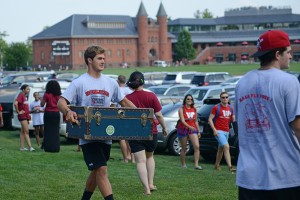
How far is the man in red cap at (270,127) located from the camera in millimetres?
5250

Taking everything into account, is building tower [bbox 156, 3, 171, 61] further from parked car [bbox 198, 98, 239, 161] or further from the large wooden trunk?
the large wooden trunk

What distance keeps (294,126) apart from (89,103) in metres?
3.36

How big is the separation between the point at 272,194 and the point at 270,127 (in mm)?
477

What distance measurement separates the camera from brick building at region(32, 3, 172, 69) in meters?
154

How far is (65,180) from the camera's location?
471 inches

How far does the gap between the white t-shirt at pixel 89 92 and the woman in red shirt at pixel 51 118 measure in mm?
9526

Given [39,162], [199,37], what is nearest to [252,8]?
[199,37]

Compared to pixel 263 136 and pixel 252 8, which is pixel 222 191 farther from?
pixel 252 8

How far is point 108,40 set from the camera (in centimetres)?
16088

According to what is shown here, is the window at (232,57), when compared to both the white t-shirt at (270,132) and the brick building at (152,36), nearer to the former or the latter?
the brick building at (152,36)

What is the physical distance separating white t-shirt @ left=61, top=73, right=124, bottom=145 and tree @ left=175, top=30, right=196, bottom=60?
15554cm

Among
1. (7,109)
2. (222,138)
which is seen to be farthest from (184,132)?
(7,109)

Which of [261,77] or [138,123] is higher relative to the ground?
[261,77]

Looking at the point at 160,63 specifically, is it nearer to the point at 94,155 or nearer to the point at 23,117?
the point at 23,117
